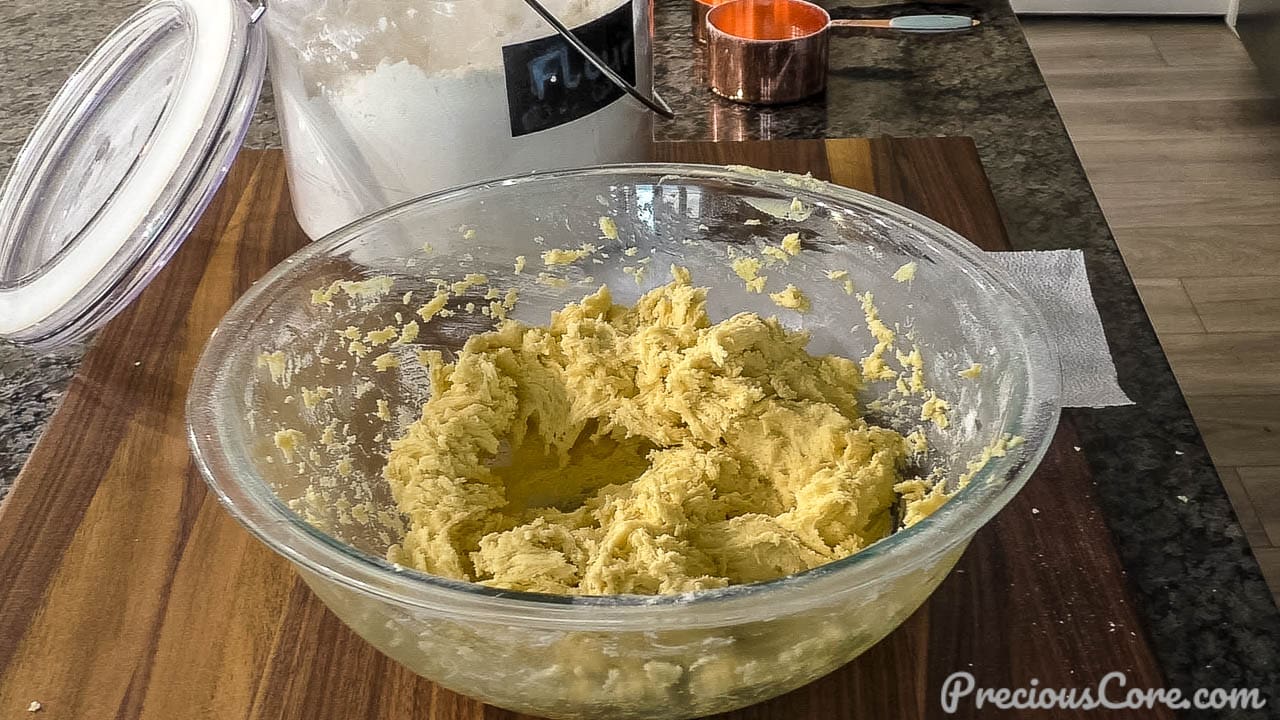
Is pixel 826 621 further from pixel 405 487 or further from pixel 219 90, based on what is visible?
pixel 219 90

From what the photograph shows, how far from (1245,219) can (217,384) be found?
1.86 m

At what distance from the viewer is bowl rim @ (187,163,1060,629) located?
0.46 metres

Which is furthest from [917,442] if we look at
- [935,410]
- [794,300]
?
[794,300]

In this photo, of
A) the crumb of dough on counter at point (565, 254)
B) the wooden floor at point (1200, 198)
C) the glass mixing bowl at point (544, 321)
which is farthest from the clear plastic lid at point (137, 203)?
the wooden floor at point (1200, 198)

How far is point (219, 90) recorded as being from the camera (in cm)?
75

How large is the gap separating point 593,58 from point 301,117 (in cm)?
23

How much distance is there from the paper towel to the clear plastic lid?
55 centimetres

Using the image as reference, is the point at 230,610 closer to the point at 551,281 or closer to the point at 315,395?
the point at 315,395

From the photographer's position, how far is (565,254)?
787 millimetres

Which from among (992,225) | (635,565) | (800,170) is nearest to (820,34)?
(800,170)

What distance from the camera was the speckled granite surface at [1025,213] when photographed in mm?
658

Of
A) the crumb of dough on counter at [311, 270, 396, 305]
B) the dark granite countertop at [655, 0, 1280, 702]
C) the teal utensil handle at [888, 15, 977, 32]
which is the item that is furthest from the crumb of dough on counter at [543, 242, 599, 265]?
the teal utensil handle at [888, 15, 977, 32]

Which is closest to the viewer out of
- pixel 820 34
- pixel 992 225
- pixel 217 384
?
pixel 217 384

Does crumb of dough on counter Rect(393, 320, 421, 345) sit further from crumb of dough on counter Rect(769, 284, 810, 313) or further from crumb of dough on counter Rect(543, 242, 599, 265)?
crumb of dough on counter Rect(769, 284, 810, 313)
